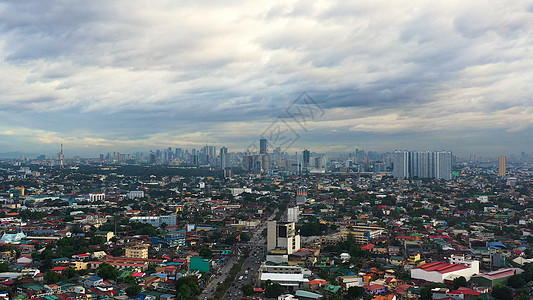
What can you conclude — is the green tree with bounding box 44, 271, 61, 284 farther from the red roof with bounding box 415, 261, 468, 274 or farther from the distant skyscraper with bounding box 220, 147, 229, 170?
the distant skyscraper with bounding box 220, 147, 229, 170

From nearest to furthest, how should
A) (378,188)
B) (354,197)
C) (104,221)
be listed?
(104,221) < (354,197) < (378,188)

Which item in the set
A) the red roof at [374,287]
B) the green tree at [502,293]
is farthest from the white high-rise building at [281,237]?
the green tree at [502,293]

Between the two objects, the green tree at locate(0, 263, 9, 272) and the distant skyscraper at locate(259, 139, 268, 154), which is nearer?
the green tree at locate(0, 263, 9, 272)

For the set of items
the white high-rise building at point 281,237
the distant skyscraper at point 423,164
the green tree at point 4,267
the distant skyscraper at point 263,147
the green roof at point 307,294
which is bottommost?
the green roof at point 307,294

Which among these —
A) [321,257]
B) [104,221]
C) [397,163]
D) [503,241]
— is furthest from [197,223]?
[397,163]

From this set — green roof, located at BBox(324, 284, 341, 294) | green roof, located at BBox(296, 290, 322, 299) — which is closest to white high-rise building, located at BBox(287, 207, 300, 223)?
green roof, located at BBox(324, 284, 341, 294)

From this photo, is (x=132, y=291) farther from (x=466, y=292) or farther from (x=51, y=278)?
(x=466, y=292)

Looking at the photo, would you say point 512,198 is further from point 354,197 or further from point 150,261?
point 150,261

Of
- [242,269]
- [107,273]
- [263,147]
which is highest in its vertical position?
[263,147]

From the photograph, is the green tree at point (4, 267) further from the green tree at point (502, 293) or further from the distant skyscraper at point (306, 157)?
the distant skyscraper at point (306, 157)

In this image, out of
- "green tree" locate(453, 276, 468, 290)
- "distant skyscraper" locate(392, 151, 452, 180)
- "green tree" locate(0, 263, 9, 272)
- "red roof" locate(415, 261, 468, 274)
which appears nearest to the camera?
"green tree" locate(453, 276, 468, 290)

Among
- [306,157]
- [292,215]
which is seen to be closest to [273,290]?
[292,215]
